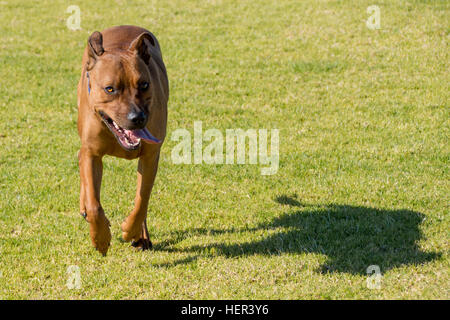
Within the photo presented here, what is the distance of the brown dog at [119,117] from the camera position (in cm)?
564

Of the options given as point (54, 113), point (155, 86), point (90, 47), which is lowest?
point (54, 113)

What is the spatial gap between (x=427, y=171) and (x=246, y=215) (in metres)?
2.93

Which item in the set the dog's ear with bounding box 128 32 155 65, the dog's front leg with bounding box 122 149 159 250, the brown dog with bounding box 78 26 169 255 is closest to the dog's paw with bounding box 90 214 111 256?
the brown dog with bounding box 78 26 169 255

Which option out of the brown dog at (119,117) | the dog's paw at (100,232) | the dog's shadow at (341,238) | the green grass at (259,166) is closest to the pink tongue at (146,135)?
the brown dog at (119,117)

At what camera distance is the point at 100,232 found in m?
6.20

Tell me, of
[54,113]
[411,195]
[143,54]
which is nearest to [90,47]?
[143,54]

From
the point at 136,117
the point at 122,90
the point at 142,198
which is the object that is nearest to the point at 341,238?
the point at 142,198

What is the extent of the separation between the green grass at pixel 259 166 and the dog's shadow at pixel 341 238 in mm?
24

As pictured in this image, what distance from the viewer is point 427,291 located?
19.2 feet

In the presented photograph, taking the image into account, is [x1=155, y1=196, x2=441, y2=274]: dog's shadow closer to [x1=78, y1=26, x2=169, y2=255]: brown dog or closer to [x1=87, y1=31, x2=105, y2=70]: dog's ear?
[x1=78, y1=26, x2=169, y2=255]: brown dog

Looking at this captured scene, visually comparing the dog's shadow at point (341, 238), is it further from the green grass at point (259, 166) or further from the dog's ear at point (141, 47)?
the dog's ear at point (141, 47)

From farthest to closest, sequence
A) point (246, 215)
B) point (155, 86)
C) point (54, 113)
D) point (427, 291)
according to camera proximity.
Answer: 1. point (54, 113)
2. point (246, 215)
3. point (155, 86)
4. point (427, 291)

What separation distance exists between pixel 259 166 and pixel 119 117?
14.3 feet

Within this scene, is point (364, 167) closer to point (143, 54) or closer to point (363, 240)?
point (363, 240)
